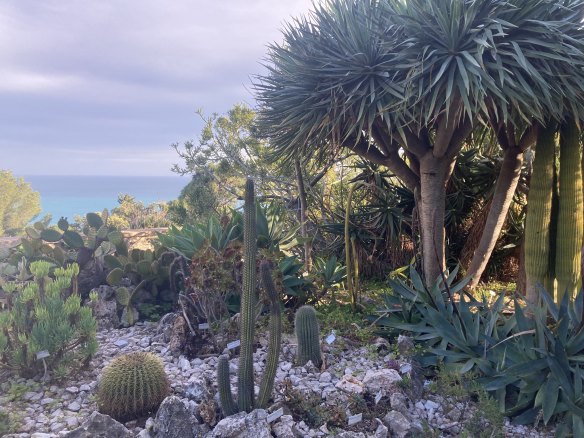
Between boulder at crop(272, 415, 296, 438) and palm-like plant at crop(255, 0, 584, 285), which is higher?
palm-like plant at crop(255, 0, 584, 285)

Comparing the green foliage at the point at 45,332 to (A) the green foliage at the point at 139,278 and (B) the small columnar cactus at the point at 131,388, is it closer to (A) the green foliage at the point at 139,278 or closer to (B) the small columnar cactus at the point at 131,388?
(B) the small columnar cactus at the point at 131,388

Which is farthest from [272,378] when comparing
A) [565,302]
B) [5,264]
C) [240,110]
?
[240,110]

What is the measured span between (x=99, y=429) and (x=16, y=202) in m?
22.4

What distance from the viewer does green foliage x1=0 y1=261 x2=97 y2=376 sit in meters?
3.56

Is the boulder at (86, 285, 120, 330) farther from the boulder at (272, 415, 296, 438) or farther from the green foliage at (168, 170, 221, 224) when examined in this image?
the green foliage at (168, 170, 221, 224)

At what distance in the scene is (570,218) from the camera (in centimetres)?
497

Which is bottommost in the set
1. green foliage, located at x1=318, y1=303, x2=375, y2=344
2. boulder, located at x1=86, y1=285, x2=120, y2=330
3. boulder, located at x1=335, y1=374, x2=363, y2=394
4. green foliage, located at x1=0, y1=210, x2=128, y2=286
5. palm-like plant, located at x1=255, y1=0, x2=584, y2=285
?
boulder, located at x1=335, y1=374, x2=363, y2=394

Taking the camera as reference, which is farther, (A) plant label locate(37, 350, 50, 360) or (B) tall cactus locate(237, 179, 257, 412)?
(A) plant label locate(37, 350, 50, 360)

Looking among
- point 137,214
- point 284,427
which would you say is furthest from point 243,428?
point 137,214

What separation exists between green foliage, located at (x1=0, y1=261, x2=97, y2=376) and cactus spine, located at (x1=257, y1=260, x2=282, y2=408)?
141 cm

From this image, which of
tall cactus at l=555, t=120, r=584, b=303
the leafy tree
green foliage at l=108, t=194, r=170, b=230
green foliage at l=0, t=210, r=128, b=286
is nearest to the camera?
tall cactus at l=555, t=120, r=584, b=303

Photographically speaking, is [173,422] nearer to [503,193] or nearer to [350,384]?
[350,384]

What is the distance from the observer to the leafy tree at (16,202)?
21156 millimetres

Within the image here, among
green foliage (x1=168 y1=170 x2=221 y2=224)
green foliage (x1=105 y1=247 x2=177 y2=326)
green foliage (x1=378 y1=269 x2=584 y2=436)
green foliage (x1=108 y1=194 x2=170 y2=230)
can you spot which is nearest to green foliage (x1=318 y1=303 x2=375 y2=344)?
green foliage (x1=378 y1=269 x2=584 y2=436)
